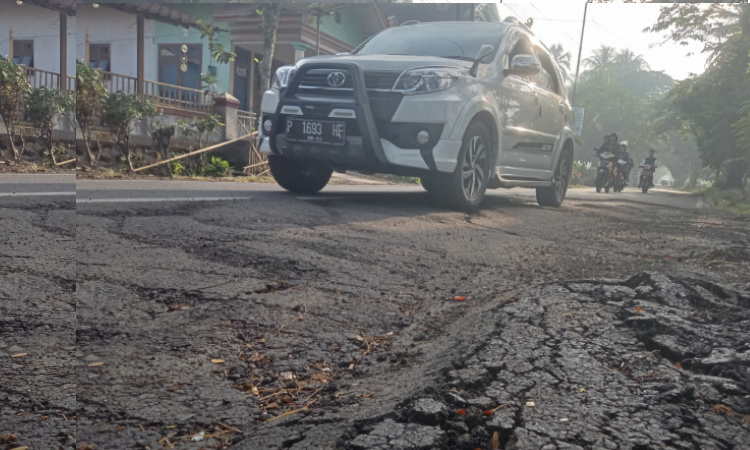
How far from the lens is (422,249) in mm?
1329

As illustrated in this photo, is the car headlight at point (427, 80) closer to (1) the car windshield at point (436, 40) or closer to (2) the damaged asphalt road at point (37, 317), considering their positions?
(1) the car windshield at point (436, 40)

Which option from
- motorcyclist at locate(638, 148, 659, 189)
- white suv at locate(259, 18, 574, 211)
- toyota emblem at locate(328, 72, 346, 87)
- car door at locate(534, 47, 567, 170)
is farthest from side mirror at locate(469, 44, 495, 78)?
motorcyclist at locate(638, 148, 659, 189)

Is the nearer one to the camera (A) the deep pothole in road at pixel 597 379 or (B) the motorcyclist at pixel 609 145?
(A) the deep pothole in road at pixel 597 379

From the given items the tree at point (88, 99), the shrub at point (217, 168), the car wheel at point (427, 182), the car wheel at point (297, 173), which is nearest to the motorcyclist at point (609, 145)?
the car wheel at point (427, 182)

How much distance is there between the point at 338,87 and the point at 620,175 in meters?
0.58

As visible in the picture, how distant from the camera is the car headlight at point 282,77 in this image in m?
1.25

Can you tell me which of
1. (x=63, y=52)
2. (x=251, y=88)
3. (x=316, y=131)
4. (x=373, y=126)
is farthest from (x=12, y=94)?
(x=373, y=126)

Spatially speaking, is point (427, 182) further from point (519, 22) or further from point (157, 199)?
point (157, 199)

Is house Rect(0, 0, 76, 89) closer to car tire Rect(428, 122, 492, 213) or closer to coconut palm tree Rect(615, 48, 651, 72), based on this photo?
car tire Rect(428, 122, 492, 213)

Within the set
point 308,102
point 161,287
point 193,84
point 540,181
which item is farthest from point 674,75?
point 161,287

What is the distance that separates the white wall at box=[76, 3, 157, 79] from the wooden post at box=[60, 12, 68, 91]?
4 cm

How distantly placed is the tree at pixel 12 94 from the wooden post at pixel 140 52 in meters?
0.24

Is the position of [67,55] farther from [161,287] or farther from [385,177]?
[385,177]

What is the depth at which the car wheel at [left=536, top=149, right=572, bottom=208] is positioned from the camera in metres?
1.44
